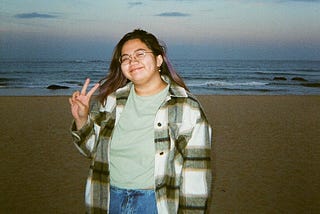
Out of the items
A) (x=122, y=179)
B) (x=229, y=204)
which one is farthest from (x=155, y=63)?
(x=229, y=204)

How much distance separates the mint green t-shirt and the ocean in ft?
66.2

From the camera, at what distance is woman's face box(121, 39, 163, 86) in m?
2.19

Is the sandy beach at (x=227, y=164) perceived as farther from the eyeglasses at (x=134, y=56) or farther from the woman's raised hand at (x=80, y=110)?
the eyeglasses at (x=134, y=56)

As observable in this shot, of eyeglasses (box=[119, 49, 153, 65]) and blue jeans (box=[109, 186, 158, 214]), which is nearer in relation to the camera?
blue jeans (box=[109, 186, 158, 214])

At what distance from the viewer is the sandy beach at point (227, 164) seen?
4.70 m

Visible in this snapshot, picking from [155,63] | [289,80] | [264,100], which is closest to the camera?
[155,63]

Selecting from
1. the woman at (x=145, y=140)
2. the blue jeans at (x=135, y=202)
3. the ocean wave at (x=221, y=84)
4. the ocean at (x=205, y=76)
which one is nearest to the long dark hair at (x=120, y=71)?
the woman at (x=145, y=140)

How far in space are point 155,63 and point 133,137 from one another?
42cm

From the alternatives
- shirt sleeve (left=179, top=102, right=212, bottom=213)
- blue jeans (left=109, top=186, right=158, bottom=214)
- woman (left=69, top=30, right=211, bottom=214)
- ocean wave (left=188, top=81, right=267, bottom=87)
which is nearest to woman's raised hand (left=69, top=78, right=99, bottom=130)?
woman (left=69, top=30, right=211, bottom=214)

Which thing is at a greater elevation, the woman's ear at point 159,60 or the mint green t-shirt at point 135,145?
the woman's ear at point 159,60

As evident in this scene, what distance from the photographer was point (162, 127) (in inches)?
81.1

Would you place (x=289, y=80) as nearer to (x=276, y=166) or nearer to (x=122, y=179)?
(x=276, y=166)

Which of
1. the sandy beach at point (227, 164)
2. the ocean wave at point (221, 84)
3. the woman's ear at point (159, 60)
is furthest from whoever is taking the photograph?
the ocean wave at point (221, 84)

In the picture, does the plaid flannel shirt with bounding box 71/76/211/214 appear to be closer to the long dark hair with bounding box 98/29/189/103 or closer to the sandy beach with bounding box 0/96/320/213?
the long dark hair with bounding box 98/29/189/103
